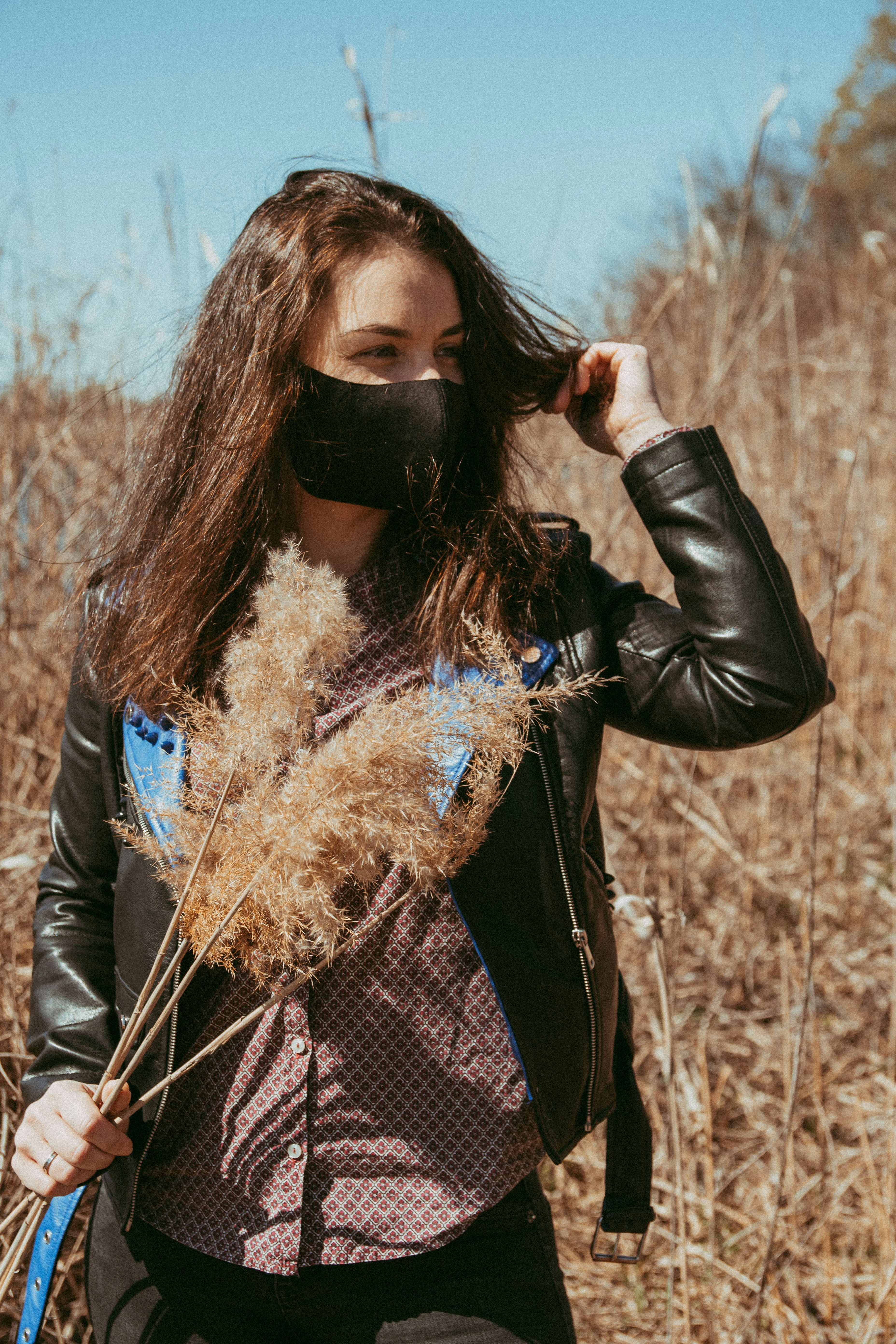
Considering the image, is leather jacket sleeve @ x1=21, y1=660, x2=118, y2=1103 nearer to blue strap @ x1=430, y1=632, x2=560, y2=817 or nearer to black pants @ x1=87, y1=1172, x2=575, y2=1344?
black pants @ x1=87, y1=1172, x2=575, y2=1344

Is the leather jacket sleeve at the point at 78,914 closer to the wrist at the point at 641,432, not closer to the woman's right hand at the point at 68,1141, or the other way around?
the woman's right hand at the point at 68,1141

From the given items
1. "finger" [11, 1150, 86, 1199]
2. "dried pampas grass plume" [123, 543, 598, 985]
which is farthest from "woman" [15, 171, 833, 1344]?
"dried pampas grass plume" [123, 543, 598, 985]

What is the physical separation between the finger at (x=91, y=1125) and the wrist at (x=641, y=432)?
1.13 m

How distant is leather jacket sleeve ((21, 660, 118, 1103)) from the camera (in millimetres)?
1410

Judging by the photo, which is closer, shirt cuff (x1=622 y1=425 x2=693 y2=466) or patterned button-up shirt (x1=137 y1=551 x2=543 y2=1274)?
patterned button-up shirt (x1=137 y1=551 x2=543 y2=1274)

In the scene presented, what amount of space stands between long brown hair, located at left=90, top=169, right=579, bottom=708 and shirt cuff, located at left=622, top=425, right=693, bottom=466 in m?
0.18

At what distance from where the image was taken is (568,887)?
138 cm

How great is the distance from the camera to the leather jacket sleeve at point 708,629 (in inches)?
54.2

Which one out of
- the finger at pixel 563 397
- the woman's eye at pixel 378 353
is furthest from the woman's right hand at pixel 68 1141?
the finger at pixel 563 397

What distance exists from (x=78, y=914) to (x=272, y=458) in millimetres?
762

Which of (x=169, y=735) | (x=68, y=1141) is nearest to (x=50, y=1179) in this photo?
(x=68, y=1141)

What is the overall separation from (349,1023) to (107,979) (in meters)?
0.40

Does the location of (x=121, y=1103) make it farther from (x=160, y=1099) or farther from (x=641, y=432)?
(x=641, y=432)

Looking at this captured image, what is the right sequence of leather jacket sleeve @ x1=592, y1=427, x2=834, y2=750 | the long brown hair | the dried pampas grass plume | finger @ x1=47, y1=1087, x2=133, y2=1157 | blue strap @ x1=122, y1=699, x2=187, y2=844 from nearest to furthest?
the dried pampas grass plume < finger @ x1=47, y1=1087, x2=133, y2=1157 < blue strap @ x1=122, y1=699, x2=187, y2=844 < leather jacket sleeve @ x1=592, y1=427, x2=834, y2=750 < the long brown hair
